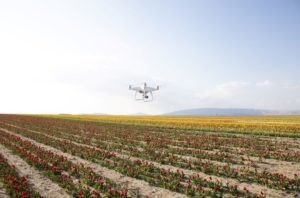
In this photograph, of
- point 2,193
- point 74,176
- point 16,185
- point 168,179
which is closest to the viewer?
point 2,193

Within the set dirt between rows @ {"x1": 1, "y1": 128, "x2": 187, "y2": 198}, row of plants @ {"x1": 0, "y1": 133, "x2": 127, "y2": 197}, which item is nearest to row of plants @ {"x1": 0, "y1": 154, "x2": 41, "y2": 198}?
row of plants @ {"x1": 0, "y1": 133, "x2": 127, "y2": 197}

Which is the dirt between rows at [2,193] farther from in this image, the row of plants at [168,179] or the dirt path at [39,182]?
the row of plants at [168,179]

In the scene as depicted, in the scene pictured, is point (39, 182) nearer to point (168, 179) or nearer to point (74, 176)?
point (74, 176)

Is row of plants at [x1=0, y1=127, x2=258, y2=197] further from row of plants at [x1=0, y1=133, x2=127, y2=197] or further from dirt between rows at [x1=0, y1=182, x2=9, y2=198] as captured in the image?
dirt between rows at [x1=0, y1=182, x2=9, y2=198]

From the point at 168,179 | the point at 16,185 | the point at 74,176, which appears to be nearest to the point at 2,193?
the point at 16,185

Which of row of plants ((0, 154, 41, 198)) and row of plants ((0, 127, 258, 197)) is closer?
row of plants ((0, 154, 41, 198))

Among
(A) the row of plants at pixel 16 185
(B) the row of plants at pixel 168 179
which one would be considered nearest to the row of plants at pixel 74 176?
(A) the row of plants at pixel 16 185

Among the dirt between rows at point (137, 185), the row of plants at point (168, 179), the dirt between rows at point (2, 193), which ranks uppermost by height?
the row of plants at point (168, 179)

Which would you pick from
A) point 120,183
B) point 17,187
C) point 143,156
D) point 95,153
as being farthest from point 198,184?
point 95,153
